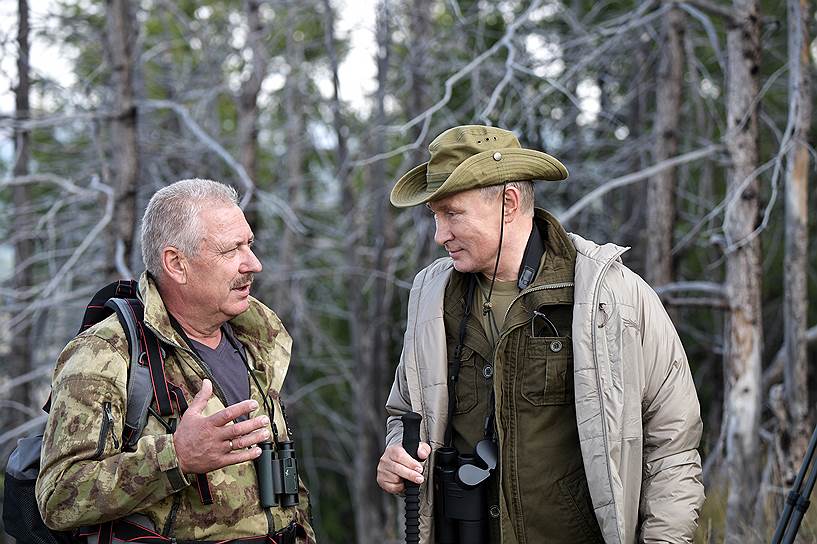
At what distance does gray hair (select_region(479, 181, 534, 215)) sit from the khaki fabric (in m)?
0.24

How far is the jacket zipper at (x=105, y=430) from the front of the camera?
2.32 meters

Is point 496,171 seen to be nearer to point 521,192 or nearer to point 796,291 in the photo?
point 521,192

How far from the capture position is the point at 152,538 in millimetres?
2414

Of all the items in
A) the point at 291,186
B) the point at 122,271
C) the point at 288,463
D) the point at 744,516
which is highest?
the point at 291,186

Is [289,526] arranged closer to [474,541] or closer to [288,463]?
[288,463]

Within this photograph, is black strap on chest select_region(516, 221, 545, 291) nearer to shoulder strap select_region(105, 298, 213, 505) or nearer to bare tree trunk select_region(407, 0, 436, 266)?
shoulder strap select_region(105, 298, 213, 505)

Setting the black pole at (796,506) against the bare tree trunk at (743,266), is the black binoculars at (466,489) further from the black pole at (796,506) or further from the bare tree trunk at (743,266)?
the bare tree trunk at (743,266)

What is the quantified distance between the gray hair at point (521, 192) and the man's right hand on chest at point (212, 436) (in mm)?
935

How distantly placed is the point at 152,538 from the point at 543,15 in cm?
732

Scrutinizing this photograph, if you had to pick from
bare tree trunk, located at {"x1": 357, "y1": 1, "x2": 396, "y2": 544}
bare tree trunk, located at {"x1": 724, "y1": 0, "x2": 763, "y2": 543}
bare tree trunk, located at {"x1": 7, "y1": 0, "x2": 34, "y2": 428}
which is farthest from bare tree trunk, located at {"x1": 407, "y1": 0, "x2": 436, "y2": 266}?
bare tree trunk, located at {"x1": 724, "y1": 0, "x2": 763, "y2": 543}

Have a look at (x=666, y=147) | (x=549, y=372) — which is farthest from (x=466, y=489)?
(x=666, y=147)

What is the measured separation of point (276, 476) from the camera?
8.64ft

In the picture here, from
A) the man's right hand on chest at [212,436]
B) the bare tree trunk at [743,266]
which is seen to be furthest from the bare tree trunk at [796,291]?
the man's right hand on chest at [212,436]

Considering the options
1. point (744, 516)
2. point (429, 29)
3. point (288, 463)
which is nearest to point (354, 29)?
point (429, 29)
